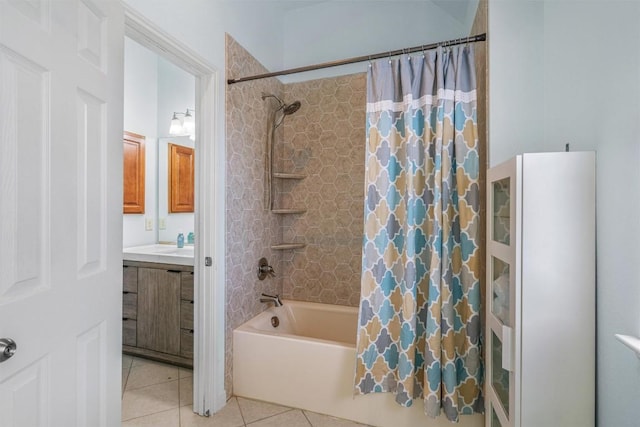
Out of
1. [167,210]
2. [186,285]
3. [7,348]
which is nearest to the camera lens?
[7,348]

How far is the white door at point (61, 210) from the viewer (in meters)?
0.79

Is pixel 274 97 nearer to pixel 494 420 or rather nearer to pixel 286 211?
pixel 286 211

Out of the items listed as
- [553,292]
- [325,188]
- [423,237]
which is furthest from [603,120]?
[325,188]

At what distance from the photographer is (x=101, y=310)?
3.61 ft

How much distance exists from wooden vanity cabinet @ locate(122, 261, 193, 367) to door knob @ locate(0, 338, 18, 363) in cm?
175

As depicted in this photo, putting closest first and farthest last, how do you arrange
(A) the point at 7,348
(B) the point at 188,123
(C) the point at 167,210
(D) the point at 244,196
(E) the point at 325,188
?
(A) the point at 7,348
(D) the point at 244,196
(E) the point at 325,188
(B) the point at 188,123
(C) the point at 167,210

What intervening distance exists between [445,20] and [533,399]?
100 inches

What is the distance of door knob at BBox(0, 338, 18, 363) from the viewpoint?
2.44 ft

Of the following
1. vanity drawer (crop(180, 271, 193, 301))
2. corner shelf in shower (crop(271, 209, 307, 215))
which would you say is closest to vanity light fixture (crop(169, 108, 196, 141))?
corner shelf in shower (crop(271, 209, 307, 215))

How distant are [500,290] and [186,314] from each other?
2.20 m

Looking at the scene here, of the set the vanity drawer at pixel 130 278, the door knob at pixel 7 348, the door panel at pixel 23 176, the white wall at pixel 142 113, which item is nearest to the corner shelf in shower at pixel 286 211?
the vanity drawer at pixel 130 278

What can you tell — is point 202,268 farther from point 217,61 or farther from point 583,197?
point 583,197

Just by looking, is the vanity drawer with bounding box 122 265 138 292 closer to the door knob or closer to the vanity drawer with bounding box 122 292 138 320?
the vanity drawer with bounding box 122 292 138 320

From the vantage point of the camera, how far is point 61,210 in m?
0.94
